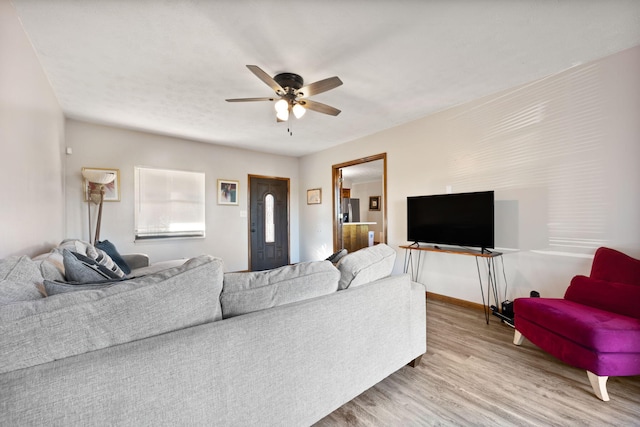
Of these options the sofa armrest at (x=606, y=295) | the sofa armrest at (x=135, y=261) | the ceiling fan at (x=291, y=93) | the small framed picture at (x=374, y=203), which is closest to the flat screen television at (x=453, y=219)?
the sofa armrest at (x=606, y=295)

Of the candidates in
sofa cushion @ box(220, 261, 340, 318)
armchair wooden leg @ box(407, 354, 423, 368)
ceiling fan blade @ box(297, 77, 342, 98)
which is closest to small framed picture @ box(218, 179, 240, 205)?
ceiling fan blade @ box(297, 77, 342, 98)

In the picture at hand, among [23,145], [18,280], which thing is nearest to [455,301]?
[18,280]

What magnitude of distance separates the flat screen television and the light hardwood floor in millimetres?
1117

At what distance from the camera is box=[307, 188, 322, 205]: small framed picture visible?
214 inches

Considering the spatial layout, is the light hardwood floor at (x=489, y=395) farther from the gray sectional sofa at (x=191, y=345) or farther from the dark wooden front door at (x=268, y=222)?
the dark wooden front door at (x=268, y=222)

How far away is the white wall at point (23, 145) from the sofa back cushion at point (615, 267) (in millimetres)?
4191

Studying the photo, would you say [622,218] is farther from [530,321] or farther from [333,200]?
[333,200]

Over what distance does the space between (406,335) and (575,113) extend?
2654mm

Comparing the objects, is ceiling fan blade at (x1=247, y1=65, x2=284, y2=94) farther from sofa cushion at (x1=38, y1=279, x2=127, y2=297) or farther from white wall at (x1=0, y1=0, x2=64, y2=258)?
sofa cushion at (x1=38, y1=279, x2=127, y2=297)

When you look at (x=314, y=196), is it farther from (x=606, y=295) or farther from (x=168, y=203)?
(x=606, y=295)

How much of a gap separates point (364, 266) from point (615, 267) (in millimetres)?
2086

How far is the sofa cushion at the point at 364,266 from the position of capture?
1.50 m

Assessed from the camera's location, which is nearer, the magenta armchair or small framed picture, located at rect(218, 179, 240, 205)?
the magenta armchair

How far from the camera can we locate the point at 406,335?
1.73 m
